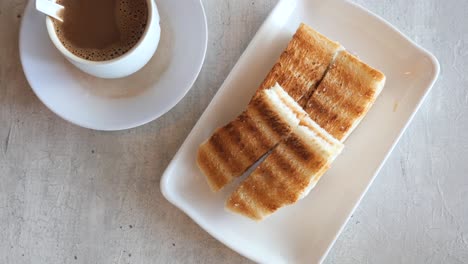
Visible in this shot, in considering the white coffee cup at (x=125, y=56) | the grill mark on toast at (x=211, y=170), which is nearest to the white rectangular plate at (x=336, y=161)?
the grill mark on toast at (x=211, y=170)

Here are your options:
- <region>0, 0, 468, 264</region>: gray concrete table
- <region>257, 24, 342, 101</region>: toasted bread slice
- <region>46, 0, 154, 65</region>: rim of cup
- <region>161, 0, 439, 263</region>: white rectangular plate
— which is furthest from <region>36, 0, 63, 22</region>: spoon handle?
<region>257, 24, 342, 101</region>: toasted bread slice

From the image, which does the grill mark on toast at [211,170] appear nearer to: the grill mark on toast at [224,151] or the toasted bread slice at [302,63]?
the grill mark on toast at [224,151]

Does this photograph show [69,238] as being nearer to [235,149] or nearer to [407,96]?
[235,149]

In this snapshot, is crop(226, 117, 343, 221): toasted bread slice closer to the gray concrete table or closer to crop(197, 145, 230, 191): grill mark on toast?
crop(197, 145, 230, 191): grill mark on toast

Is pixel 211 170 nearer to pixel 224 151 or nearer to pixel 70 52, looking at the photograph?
pixel 224 151

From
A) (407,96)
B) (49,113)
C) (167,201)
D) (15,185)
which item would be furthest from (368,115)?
Answer: (15,185)

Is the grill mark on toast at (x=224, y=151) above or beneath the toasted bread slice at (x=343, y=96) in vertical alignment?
beneath

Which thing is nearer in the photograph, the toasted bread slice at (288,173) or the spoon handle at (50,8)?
the spoon handle at (50,8)
